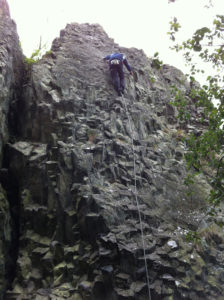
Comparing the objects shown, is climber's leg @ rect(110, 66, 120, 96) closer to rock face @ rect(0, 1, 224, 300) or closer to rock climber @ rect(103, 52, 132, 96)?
rock climber @ rect(103, 52, 132, 96)

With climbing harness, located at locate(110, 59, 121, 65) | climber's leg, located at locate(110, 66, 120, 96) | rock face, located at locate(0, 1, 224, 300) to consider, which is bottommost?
rock face, located at locate(0, 1, 224, 300)

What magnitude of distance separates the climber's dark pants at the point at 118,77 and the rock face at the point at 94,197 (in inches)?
11.8

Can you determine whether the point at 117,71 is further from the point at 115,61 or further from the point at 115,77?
the point at 115,61

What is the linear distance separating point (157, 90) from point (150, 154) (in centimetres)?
438

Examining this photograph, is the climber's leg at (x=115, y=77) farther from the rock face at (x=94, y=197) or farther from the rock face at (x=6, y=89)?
the rock face at (x=6, y=89)

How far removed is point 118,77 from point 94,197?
5568mm

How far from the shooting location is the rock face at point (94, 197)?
6.67 meters

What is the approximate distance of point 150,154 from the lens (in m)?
9.85

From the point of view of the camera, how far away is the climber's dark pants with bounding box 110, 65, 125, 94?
1131 centimetres

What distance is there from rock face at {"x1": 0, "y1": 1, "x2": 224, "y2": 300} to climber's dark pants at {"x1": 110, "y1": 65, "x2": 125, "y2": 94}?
299 mm

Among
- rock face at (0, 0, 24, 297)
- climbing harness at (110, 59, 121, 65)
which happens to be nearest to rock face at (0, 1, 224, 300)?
rock face at (0, 0, 24, 297)

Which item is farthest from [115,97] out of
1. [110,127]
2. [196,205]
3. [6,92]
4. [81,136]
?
[196,205]

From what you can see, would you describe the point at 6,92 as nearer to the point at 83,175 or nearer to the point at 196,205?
the point at 83,175

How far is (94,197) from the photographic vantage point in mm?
7684
